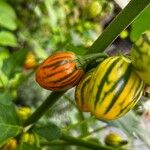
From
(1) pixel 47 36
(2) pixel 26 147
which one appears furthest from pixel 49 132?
(1) pixel 47 36

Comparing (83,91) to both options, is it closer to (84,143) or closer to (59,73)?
(59,73)

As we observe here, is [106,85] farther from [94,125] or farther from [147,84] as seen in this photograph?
[94,125]

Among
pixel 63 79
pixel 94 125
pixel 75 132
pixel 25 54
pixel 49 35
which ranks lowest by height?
pixel 49 35

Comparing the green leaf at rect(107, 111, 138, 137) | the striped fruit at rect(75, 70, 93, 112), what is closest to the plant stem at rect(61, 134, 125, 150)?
the green leaf at rect(107, 111, 138, 137)

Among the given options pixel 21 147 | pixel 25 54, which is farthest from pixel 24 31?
pixel 21 147

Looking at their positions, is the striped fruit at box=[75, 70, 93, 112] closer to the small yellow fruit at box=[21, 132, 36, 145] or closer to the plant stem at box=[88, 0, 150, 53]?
the plant stem at box=[88, 0, 150, 53]

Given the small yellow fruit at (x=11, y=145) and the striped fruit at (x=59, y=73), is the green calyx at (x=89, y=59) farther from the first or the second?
the small yellow fruit at (x=11, y=145)

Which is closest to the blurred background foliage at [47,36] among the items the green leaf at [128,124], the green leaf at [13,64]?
the green leaf at [13,64]

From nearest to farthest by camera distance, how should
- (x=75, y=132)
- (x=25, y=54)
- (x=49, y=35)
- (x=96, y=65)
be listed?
(x=96, y=65) → (x=25, y=54) → (x=75, y=132) → (x=49, y=35)
